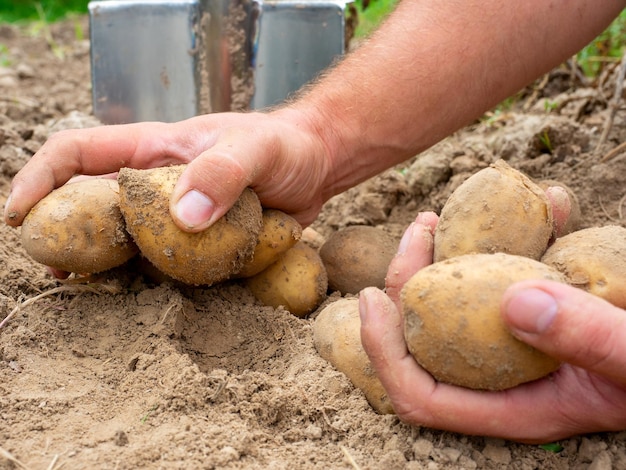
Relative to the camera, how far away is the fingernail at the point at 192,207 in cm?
162

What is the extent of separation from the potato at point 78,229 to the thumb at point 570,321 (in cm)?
109

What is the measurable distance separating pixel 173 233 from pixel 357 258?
2.23 feet

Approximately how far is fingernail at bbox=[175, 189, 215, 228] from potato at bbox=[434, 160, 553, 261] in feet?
1.82

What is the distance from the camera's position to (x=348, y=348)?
1.70 m

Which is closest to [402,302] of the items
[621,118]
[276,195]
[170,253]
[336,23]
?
[170,253]

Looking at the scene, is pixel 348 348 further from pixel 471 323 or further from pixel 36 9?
pixel 36 9

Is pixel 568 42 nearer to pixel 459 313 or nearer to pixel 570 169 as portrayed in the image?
pixel 570 169

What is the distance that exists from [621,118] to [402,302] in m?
2.01

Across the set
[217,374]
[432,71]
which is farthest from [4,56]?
[217,374]

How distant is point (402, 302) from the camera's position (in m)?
1.36

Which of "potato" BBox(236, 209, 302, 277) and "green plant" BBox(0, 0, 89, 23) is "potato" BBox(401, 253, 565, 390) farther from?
"green plant" BBox(0, 0, 89, 23)

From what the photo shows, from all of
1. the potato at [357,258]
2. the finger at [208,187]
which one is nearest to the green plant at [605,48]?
the potato at [357,258]

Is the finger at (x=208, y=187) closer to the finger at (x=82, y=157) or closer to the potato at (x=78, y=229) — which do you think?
the potato at (x=78, y=229)

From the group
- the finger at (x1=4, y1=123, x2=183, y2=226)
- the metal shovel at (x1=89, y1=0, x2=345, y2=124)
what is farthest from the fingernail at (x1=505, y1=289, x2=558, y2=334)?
the metal shovel at (x1=89, y1=0, x2=345, y2=124)
